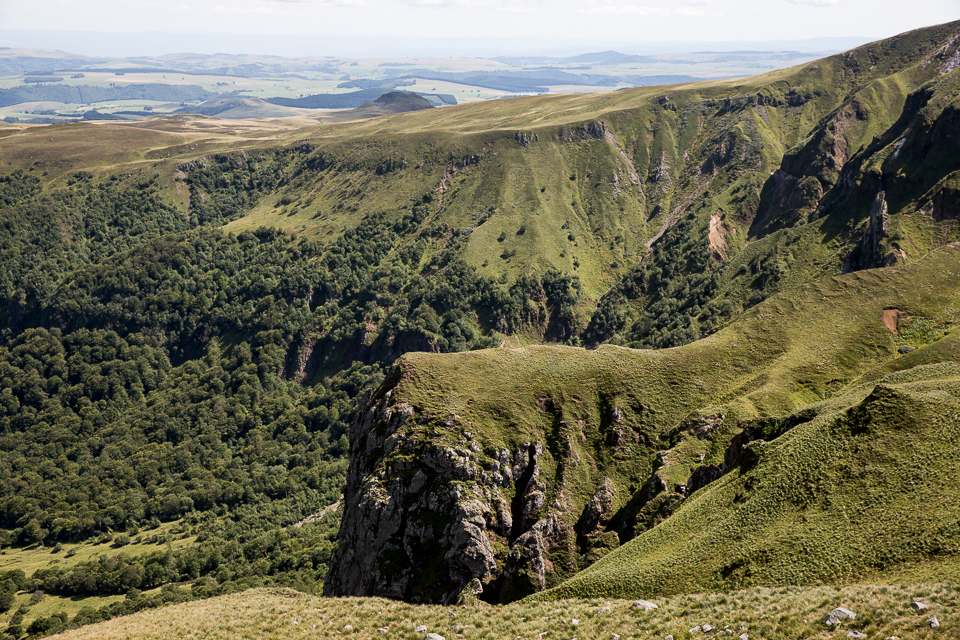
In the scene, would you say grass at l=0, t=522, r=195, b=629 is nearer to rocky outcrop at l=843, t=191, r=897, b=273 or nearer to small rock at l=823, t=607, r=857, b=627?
small rock at l=823, t=607, r=857, b=627

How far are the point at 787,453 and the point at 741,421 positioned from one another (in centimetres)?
2057

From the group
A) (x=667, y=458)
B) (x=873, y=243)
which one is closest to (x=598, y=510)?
(x=667, y=458)

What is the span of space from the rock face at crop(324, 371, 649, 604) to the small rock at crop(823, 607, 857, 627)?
34607 millimetres

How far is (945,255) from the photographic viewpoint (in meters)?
106

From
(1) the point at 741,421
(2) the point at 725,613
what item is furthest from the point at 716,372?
(2) the point at 725,613

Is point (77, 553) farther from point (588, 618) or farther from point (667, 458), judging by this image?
point (588, 618)

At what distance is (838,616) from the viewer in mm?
34094

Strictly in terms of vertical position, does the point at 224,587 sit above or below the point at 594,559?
below

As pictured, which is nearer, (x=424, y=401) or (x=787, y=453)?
(x=787, y=453)

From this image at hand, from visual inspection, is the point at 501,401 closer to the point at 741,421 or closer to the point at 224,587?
the point at 741,421

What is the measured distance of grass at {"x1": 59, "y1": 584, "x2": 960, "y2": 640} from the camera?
33.6 m

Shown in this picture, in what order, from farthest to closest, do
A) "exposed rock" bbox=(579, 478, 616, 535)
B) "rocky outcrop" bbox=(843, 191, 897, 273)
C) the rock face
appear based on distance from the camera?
"rocky outcrop" bbox=(843, 191, 897, 273) → "exposed rock" bbox=(579, 478, 616, 535) → the rock face

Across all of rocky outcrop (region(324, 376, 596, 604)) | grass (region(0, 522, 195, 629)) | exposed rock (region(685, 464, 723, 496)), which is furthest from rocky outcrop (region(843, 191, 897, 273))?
grass (region(0, 522, 195, 629))

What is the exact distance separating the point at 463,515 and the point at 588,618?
2998cm
